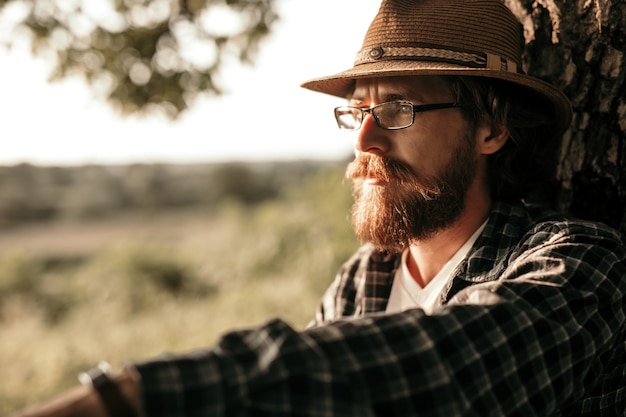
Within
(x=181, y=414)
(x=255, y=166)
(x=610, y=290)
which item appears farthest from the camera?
(x=255, y=166)

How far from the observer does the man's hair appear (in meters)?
2.41

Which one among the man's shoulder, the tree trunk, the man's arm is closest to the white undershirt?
the man's shoulder

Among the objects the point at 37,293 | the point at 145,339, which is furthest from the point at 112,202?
the point at 145,339

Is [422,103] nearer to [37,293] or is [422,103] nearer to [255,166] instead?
[37,293]

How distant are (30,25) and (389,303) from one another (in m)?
4.80

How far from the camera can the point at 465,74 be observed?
216cm

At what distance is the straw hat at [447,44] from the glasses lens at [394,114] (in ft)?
0.44

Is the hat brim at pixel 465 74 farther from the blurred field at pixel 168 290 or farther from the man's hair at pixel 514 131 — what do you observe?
the blurred field at pixel 168 290

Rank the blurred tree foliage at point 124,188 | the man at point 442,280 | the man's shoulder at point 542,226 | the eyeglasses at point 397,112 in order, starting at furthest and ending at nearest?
the blurred tree foliage at point 124,188 < the eyeglasses at point 397,112 < the man's shoulder at point 542,226 < the man at point 442,280

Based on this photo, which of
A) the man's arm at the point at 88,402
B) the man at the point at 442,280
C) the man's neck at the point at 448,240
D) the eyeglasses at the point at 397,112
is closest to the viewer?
the man's arm at the point at 88,402

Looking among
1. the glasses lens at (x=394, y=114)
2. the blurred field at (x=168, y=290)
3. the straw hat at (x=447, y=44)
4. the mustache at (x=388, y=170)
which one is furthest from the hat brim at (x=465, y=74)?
the blurred field at (x=168, y=290)

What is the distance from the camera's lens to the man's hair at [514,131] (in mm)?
2406

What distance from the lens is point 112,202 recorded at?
128 ft

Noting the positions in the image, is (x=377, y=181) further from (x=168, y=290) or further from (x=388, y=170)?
(x=168, y=290)
